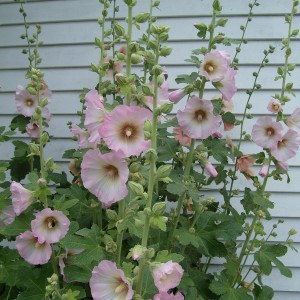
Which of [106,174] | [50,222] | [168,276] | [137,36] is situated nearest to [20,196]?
[50,222]

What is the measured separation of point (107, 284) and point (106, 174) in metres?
0.33

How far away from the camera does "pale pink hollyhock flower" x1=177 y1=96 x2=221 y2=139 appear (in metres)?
1.70

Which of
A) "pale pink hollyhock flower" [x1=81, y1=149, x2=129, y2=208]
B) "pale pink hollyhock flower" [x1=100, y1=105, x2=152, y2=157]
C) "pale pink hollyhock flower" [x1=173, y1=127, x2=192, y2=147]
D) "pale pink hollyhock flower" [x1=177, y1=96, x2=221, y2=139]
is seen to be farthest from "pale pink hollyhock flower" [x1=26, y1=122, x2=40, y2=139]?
"pale pink hollyhock flower" [x1=100, y1=105, x2=152, y2=157]

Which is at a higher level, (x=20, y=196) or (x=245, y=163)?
(x=20, y=196)


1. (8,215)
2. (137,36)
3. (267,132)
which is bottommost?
(8,215)

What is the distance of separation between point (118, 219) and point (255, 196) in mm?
770

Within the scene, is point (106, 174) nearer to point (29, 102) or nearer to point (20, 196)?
point (20, 196)

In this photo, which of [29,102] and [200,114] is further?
[29,102]

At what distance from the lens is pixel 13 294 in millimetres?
2018

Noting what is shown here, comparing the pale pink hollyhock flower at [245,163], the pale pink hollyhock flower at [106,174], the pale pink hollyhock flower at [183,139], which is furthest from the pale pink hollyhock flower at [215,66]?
the pale pink hollyhock flower at [245,163]

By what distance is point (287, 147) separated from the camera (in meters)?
1.98

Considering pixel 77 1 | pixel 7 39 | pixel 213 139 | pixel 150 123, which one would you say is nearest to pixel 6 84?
pixel 7 39

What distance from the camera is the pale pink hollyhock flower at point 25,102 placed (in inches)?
96.3

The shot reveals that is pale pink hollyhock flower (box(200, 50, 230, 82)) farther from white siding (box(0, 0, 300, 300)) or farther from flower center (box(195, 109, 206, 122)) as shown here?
white siding (box(0, 0, 300, 300))
